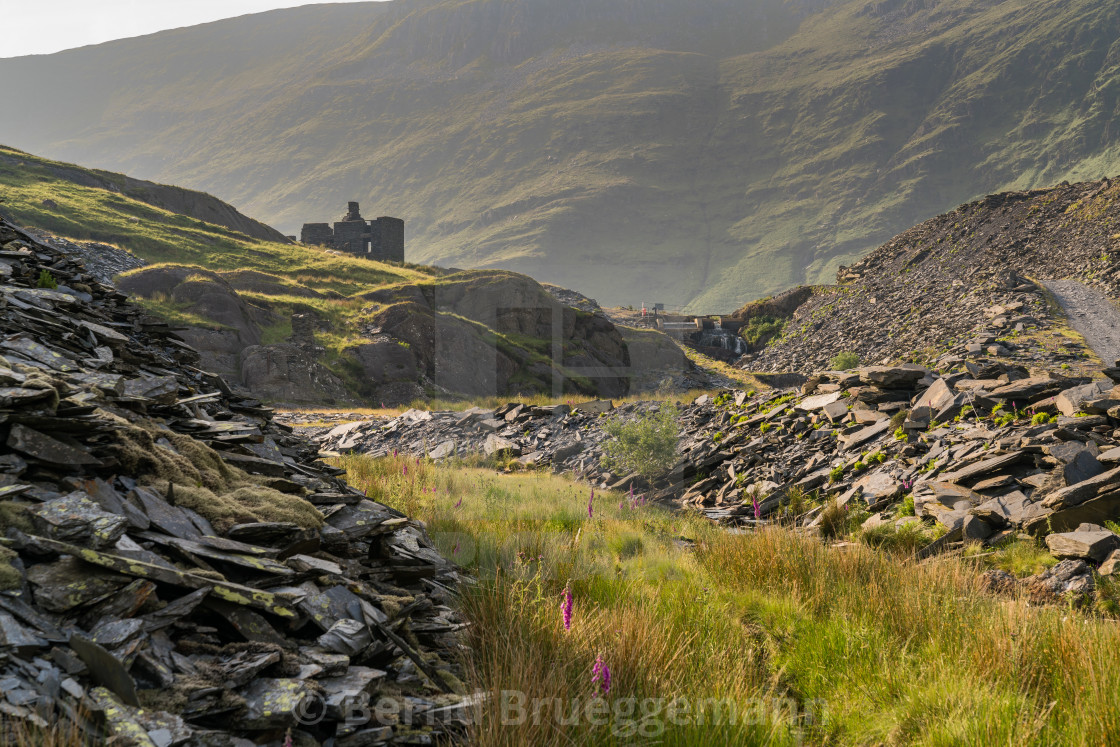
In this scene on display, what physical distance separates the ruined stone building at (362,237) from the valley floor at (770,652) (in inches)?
2328


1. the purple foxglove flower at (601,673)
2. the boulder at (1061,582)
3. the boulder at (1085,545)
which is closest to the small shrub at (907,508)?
the boulder at (1085,545)

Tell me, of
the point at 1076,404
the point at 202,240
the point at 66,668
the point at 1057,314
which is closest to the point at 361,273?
the point at 202,240

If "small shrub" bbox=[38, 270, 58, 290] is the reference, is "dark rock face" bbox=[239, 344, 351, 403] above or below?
above

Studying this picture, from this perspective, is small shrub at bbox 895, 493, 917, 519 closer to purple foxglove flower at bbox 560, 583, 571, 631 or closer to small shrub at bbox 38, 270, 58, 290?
purple foxglove flower at bbox 560, 583, 571, 631

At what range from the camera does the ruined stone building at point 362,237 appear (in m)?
61.3

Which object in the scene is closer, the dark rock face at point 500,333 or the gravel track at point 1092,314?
the gravel track at point 1092,314

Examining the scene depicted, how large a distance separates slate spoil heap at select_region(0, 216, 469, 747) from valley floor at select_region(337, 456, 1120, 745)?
Answer: 462mm

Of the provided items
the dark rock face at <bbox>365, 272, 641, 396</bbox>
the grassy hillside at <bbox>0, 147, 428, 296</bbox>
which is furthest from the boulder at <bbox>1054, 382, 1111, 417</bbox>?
the grassy hillside at <bbox>0, 147, 428, 296</bbox>

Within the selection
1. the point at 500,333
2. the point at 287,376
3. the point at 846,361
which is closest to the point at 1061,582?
the point at 846,361

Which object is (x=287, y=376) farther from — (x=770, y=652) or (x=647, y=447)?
(x=770, y=652)

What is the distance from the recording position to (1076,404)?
9.86m

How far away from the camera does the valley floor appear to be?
318 cm

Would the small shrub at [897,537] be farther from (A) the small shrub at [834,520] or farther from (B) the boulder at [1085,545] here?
(B) the boulder at [1085,545]
